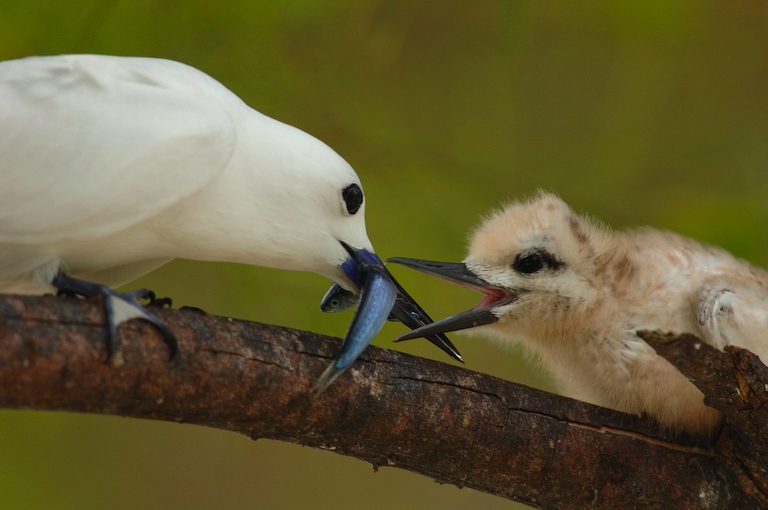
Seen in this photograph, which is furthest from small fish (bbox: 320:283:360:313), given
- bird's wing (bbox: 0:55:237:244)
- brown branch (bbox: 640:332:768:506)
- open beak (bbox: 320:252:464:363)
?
brown branch (bbox: 640:332:768:506)

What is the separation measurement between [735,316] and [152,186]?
3.88 feet

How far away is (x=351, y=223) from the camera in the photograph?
1874 mm

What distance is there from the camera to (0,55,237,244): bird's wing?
5.18 feet

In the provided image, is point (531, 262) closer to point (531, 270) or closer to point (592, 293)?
point (531, 270)

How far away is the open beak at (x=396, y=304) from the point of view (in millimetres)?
1850

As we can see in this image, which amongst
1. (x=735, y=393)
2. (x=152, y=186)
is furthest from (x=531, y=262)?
(x=152, y=186)

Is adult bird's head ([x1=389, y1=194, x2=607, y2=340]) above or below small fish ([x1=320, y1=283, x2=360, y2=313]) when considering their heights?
above

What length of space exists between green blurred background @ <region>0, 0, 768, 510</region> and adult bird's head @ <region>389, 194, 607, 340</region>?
650 millimetres

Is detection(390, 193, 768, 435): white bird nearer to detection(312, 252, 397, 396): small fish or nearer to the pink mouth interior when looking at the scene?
the pink mouth interior

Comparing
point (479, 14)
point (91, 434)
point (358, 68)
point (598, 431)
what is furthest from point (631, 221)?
point (91, 434)

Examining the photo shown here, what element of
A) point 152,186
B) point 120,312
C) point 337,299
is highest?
point 152,186

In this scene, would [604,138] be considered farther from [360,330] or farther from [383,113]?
[360,330]

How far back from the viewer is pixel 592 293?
6.68 feet

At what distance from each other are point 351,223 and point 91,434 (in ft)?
4.97
